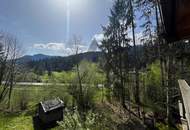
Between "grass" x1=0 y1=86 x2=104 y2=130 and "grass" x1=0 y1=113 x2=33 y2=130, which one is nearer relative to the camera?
"grass" x1=0 y1=113 x2=33 y2=130

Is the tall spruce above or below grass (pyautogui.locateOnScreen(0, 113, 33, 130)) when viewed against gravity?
above

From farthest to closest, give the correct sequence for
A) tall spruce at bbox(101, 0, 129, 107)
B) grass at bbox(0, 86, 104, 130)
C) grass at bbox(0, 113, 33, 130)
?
tall spruce at bbox(101, 0, 129, 107) < grass at bbox(0, 86, 104, 130) < grass at bbox(0, 113, 33, 130)

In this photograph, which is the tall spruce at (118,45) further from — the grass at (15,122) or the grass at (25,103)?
the grass at (15,122)

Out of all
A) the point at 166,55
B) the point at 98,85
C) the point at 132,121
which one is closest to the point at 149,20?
the point at 166,55

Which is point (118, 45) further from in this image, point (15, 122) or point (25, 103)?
point (15, 122)

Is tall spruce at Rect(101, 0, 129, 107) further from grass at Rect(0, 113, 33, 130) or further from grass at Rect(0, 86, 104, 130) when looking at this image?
grass at Rect(0, 113, 33, 130)

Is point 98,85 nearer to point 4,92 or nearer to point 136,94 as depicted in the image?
point 136,94

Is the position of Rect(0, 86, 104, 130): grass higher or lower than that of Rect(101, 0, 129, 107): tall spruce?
lower

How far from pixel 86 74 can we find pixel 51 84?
4.44 metres

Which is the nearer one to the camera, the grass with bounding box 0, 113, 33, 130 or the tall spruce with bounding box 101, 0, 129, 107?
the grass with bounding box 0, 113, 33, 130

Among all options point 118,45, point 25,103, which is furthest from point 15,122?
point 118,45

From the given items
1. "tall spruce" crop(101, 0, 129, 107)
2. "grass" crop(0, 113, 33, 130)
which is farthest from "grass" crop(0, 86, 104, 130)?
"tall spruce" crop(101, 0, 129, 107)

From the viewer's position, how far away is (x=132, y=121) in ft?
62.4

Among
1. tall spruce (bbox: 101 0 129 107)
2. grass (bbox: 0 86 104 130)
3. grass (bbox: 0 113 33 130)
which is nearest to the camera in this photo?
grass (bbox: 0 113 33 130)
